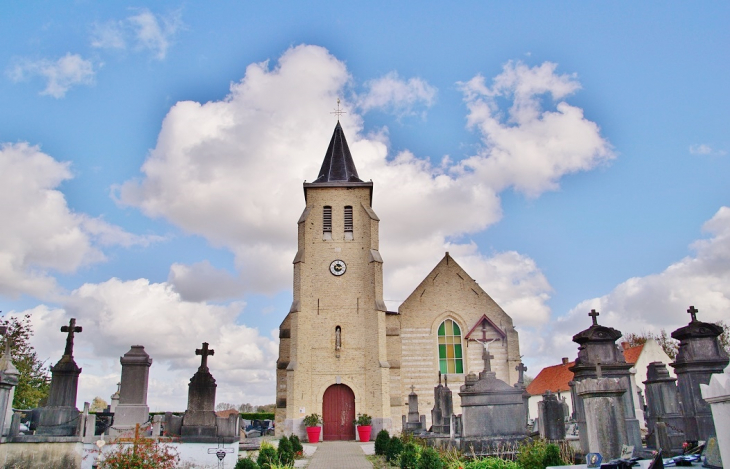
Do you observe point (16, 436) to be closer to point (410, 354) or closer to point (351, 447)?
point (351, 447)

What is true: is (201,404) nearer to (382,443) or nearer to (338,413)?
(382,443)

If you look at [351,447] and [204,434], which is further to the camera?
[351,447]

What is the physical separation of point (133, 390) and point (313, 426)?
38.0 feet

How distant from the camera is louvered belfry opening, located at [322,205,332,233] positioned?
92.2ft

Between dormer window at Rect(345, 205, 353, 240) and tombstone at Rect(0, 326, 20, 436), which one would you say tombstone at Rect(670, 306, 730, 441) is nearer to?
tombstone at Rect(0, 326, 20, 436)

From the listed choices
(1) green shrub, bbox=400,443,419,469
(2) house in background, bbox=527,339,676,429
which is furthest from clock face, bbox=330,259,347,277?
(1) green shrub, bbox=400,443,419,469

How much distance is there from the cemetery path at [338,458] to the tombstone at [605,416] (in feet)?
24.9

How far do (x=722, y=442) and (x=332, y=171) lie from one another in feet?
88.6

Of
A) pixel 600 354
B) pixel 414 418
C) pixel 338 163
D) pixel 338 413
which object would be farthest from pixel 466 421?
pixel 338 163

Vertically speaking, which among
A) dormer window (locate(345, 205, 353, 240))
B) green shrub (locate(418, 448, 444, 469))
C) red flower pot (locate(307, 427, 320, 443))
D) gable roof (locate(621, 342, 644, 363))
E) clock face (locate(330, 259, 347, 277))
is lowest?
red flower pot (locate(307, 427, 320, 443))

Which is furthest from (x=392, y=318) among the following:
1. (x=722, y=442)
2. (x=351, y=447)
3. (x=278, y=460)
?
(x=722, y=442)

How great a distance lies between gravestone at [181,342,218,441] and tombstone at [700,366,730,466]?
10336mm

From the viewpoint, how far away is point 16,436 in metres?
10.5

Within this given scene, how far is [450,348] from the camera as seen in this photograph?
27.7m
